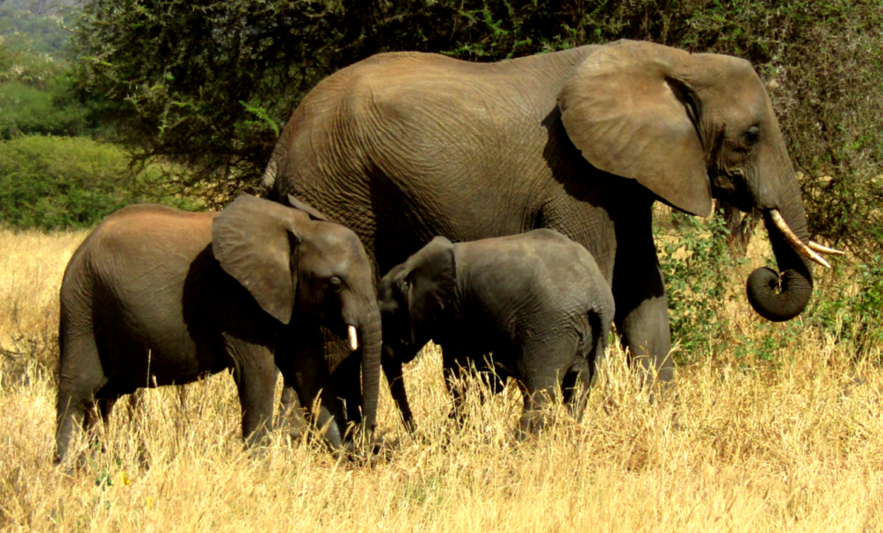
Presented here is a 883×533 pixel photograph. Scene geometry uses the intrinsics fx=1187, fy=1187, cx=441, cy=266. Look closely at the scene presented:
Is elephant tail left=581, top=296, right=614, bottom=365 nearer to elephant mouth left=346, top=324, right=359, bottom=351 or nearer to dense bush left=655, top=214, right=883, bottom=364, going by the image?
elephant mouth left=346, top=324, right=359, bottom=351

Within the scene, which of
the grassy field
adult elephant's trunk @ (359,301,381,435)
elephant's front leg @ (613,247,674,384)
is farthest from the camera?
elephant's front leg @ (613,247,674,384)

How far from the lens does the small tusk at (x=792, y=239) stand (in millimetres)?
6594

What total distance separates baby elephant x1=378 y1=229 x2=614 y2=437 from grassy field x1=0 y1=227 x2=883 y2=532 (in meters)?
0.22

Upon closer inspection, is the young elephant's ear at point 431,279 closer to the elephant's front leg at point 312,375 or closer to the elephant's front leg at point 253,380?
the elephant's front leg at point 312,375

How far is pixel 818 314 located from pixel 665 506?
4052 mm

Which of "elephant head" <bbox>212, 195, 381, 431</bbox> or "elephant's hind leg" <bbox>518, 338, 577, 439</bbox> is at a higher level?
"elephant head" <bbox>212, 195, 381, 431</bbox>

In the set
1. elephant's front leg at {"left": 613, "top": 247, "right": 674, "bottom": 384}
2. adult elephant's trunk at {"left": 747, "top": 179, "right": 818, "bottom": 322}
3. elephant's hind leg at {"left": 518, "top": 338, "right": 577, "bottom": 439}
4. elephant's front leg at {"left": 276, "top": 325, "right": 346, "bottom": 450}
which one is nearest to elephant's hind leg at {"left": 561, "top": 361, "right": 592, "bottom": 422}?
elephant's hind leg at {"left": 518, "top": 338, "right": 577, "bottom": 439}

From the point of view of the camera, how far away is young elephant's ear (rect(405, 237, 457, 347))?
238 inches

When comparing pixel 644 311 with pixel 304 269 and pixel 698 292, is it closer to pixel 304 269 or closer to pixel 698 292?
pixel 698 292

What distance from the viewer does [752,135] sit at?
654 cm

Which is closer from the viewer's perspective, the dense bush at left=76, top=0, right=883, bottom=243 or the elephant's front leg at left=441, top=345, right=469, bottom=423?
the elephant's front leg at left=441, top=345, right=469, bottom=423

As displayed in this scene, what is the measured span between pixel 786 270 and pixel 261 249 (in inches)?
121

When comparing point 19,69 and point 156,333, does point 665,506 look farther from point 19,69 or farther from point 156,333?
point 19,69

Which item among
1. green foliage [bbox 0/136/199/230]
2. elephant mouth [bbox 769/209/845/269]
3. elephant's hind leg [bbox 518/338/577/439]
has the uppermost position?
elephant mouth [bbox 769/209/845/269]
